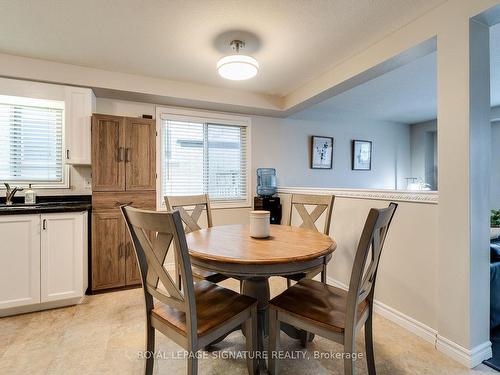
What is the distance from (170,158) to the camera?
3.44 m

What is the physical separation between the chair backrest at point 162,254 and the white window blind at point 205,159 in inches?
86.3

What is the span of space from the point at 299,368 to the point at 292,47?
2.50m

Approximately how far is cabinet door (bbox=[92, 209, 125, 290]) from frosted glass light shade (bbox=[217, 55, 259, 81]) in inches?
72.4

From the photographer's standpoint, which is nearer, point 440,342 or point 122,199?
point 440,342

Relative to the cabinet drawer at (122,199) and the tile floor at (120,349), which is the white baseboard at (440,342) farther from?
the cabinet drawer at (122,199)

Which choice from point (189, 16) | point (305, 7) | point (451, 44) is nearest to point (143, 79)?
point (189, 16)

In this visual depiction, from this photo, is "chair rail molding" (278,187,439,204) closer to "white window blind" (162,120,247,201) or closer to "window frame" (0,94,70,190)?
"white window blind" (162,120,247,201)

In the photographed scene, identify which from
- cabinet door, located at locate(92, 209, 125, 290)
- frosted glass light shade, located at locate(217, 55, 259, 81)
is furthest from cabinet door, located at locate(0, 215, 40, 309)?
frosted glass light shade, located at locate(217, 55, 259, 81)

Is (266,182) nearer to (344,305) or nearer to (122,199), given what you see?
(122,199)

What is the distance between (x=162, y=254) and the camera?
1205mm

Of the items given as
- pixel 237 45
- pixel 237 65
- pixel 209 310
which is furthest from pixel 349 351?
pixel 237 45

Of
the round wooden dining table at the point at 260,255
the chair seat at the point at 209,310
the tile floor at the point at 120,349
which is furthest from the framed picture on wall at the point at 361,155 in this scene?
the chair seat at the point at 209,310

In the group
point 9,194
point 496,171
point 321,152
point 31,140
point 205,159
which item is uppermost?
point 321,152

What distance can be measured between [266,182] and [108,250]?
2239 mm
